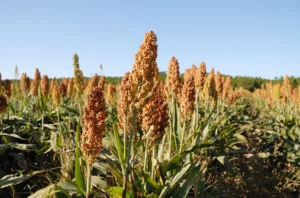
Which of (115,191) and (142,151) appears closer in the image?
(115,191)

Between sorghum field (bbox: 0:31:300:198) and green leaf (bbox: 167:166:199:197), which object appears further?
green leaf (bbox: 167:166:199:197)

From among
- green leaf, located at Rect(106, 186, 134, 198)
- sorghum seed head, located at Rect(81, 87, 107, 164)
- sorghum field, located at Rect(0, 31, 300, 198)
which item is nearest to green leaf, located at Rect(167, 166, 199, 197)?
sorghum field, located at Rect(0, 31, 300, 198)

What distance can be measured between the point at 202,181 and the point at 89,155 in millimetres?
1331

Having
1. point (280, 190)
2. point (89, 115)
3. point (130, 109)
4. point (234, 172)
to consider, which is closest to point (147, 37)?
point (130, 109)

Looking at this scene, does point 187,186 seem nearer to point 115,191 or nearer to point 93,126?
point 115,191

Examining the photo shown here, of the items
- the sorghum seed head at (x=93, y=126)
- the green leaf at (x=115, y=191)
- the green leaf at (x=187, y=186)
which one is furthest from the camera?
the green leaf at (x=187, y=186)

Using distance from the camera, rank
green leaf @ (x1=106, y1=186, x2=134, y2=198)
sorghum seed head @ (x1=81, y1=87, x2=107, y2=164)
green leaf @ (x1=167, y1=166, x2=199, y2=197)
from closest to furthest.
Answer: sorghum seed head @ (x1=81, y1=87, x2=107, y2=164) < green leaf @ (x1=106, y1=186, x2=134, y2=198) < green leaf @ (x1=167, y1=166, x2=199, y2=197)

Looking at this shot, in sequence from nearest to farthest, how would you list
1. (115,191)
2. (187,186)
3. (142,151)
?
(115,191) < (187,186) < (142,151)

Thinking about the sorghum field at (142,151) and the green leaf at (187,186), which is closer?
the sorghum field at (142,151)

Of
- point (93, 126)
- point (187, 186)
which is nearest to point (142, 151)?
point (187, 186)

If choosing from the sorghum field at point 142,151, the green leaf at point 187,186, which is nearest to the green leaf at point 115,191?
the sorghum field at point 142,151

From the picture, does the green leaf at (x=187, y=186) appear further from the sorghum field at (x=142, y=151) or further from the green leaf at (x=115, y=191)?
the green leaf at (x=115, y=191)

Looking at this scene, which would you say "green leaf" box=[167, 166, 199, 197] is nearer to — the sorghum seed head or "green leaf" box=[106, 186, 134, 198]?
"green leaf" box=[106, 186, 134, 198]

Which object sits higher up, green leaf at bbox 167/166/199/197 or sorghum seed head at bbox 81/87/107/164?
sorghum seed head at bbox 81/87/107/164
